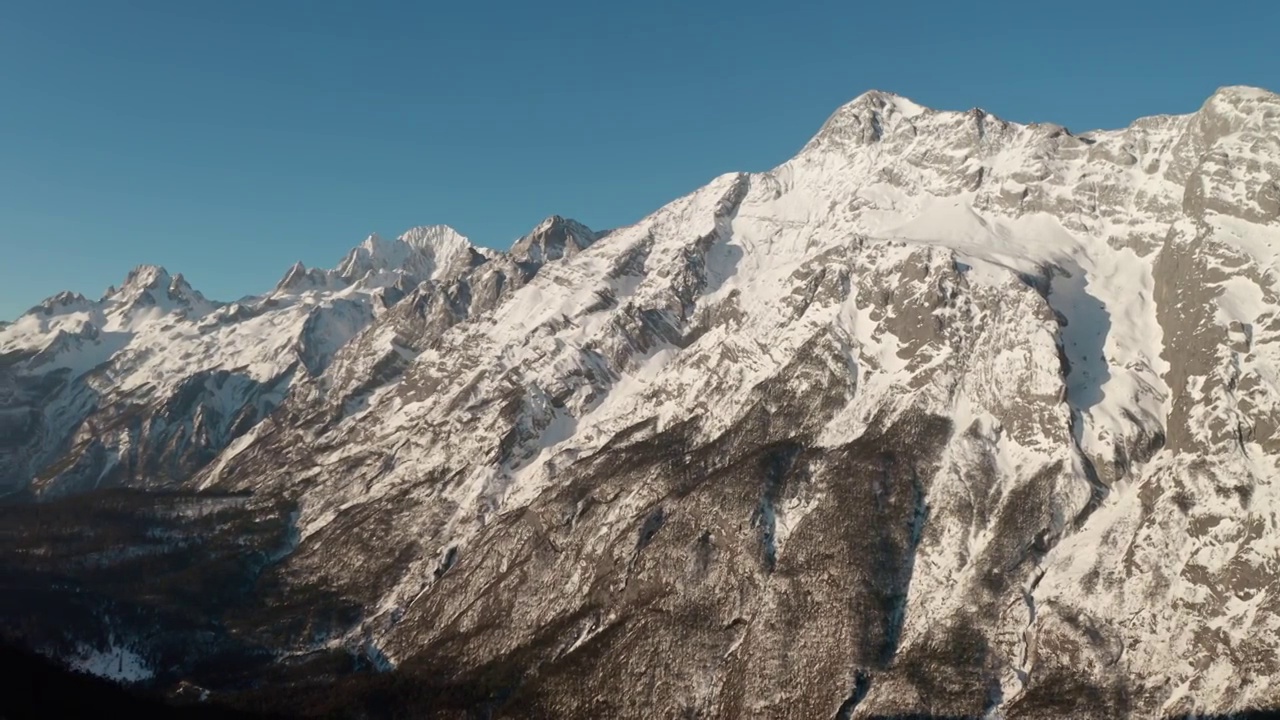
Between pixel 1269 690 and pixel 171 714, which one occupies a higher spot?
pixel 171 714

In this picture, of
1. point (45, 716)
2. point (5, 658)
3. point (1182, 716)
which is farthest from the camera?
point (1182, 716)

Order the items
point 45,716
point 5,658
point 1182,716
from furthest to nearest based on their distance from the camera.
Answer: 1. point 1182,716
2. point 5,658
3. point 45,716

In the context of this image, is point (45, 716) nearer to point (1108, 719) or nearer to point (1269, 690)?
point (1108, 719)

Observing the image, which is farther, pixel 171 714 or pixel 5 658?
pixel 171 714

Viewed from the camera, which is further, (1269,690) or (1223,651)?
(1223,651)

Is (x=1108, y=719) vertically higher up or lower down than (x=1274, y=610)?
lower down

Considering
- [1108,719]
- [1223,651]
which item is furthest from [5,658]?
[1223,651]

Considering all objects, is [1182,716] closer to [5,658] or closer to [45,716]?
[45,716]

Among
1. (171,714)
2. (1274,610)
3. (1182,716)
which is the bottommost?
(1182,716)

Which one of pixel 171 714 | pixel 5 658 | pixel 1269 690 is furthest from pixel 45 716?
pixel 1269 690
